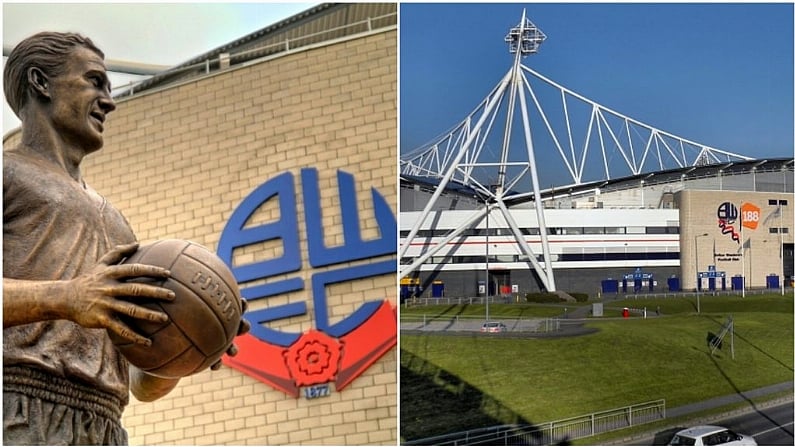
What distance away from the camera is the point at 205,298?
3.26 m

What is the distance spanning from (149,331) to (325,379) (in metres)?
8.54

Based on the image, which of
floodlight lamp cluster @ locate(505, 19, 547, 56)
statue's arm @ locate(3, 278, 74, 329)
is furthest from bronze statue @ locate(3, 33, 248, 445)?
floodlight lamp cluster @ locate(505, 19, 547, 56)

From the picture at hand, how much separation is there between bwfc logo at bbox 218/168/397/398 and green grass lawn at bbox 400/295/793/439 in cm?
323

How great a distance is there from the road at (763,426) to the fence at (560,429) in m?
0.53

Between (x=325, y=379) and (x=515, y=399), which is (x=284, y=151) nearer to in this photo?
(x=325, y=379)

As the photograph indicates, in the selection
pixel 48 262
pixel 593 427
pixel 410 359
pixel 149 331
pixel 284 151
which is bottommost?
pixel 593 427

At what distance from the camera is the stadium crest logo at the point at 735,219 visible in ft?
52.9

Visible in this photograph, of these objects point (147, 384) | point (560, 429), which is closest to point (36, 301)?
point (147, 384)

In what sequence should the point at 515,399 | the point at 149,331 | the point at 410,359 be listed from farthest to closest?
the point at 515,399
the point at 410,359
the point at 149,331

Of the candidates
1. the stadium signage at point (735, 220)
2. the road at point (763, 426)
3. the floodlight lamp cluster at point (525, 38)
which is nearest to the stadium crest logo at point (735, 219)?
the stadium signage at point (735, 220)

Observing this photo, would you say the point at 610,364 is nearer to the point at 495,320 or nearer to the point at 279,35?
the point at 495,320

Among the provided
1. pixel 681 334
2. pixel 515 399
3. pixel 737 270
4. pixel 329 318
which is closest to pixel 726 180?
pixel 737 270

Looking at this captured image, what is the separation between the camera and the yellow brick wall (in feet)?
38.2

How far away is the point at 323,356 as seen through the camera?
38.2ft
